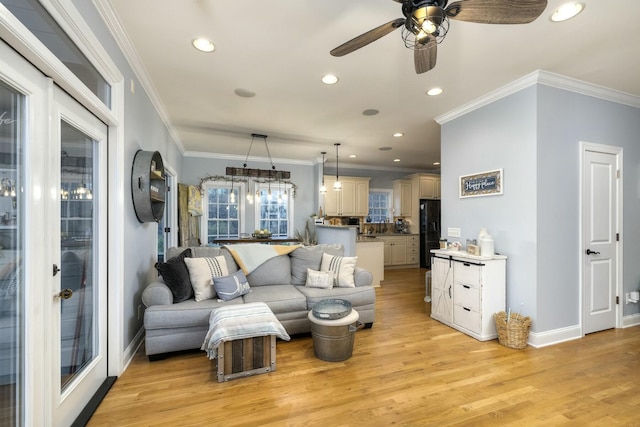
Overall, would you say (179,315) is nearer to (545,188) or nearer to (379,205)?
(545,188)

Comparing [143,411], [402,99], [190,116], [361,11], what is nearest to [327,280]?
[143,411]

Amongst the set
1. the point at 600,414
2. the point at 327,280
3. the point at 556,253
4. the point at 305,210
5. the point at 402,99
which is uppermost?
the point at 402,99

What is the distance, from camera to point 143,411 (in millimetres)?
1914

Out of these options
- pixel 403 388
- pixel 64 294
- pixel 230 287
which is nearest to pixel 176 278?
pixel 230 287

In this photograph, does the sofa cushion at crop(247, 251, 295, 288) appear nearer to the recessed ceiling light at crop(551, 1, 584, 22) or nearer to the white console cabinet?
the white console cabinet

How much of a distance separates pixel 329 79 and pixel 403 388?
283 centimetres

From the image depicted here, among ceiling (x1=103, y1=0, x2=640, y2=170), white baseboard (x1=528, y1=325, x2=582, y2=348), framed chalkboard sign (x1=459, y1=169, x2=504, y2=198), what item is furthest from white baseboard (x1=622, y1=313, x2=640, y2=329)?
ceiling (x1=103, y1=0, x2=640, y2=170)

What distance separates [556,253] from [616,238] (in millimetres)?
1057

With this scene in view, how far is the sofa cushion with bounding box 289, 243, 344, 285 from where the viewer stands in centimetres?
370

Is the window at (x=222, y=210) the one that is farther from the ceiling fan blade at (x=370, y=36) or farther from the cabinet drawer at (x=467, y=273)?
the ceiling fan blade at (x=370, y=36)

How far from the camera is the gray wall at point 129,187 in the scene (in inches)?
81.4

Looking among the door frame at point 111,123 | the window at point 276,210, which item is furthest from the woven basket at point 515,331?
the window at point 276,210

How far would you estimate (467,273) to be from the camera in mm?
3168

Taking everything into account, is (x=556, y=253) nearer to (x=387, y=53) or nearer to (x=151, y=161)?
(x=387, y=53)
